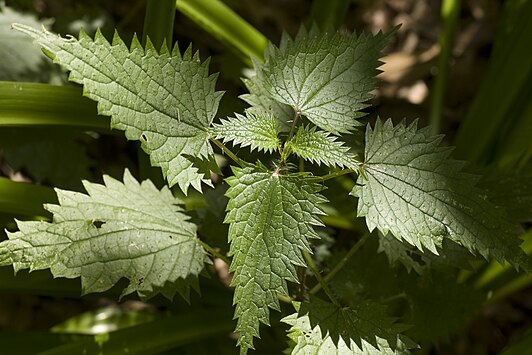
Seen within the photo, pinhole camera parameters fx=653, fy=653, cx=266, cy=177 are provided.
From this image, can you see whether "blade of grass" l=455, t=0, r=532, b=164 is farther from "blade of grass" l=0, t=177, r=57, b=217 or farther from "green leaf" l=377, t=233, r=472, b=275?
"blade of grass" l=0, t=177, r=57, b=217

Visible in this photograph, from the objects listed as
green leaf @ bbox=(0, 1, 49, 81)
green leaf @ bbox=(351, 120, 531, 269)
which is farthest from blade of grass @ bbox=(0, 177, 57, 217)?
green leaf @ bbox=(351, 120, 531, 269)

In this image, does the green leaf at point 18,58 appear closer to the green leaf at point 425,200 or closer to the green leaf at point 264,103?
the green leaf at point 264,103

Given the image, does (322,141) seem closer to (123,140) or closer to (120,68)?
(120,68)

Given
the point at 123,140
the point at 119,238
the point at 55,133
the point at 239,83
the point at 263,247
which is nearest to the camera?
the point at 263,247

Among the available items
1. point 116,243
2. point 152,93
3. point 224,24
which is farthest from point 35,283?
point 224,24

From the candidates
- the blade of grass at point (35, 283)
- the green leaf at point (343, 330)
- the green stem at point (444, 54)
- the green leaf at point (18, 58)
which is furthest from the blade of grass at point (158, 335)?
the green stem at point (444, 54)

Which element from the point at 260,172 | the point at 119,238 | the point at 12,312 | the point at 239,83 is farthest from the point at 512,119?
the point at 12,312
